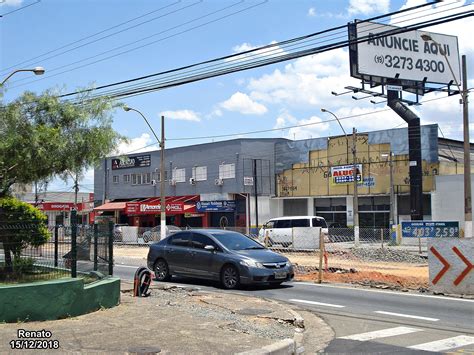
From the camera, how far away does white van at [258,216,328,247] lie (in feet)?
105

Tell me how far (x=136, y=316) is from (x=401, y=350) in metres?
4.38

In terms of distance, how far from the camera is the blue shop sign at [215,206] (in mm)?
50594

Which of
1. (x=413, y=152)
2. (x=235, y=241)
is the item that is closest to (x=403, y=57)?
(x=413, y=152)

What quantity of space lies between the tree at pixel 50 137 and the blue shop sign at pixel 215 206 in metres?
37.5

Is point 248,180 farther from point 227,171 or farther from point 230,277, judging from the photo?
point 230,277

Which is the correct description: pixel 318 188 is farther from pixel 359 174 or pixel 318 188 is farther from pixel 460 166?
pixel 460 166

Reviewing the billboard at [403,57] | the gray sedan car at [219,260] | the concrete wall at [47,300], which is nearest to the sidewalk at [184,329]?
the concrete wall at [47,300]

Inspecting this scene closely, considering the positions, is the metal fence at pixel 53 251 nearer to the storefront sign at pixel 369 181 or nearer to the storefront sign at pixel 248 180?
the storefront sign at pixel 369 181

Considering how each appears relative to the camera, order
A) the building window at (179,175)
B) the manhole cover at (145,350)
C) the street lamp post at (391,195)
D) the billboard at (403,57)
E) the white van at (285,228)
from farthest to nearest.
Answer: the building window at (179,175) < the billboard at (403,57) < the street lamp post at (391,195) < the white van at (285,228) < the manhole cover at (145,350)

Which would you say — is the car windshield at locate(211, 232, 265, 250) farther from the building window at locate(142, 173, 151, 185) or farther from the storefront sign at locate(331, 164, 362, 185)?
the building window at locate(142, 173, 151, 185)

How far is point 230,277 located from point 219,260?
Answer: 0.53 metres

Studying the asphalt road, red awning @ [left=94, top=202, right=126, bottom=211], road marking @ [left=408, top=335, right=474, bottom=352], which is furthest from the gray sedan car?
red awning @ [left=94, top=202, right=126, bottom=211]

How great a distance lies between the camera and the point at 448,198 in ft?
129

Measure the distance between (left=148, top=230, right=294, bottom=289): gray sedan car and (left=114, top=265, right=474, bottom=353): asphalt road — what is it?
1.30 feet
